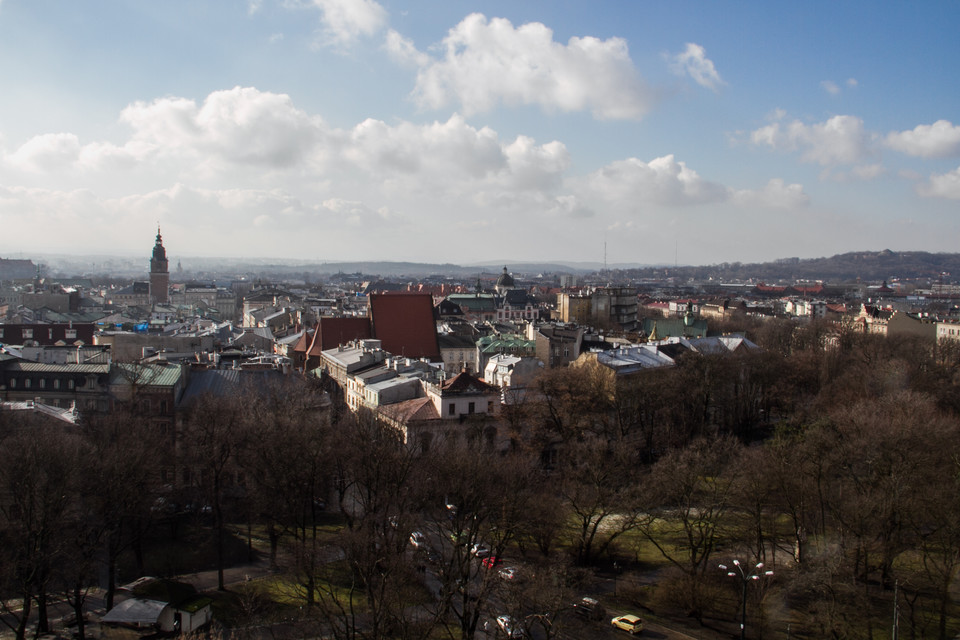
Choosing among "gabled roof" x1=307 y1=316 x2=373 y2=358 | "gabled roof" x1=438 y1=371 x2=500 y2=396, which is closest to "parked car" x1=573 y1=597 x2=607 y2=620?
"gabled roof" x1=438 y1=371 x2=500 y2=396

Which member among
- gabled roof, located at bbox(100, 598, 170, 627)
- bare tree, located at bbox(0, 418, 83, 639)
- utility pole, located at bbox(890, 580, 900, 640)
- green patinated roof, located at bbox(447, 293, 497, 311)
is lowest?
gabled roof, located at bbox(100, 598, 170, 627)

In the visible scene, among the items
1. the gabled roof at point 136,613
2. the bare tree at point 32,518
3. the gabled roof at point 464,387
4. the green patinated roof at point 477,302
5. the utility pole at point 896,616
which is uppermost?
the green patinated roof at point 477,302

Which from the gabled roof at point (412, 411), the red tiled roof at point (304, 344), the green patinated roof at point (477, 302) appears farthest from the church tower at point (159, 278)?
the gabled roof at point (412, 411)

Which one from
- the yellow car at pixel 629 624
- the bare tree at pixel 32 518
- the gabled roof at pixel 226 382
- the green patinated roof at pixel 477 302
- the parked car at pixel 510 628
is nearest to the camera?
the parked car at pixel 510 628

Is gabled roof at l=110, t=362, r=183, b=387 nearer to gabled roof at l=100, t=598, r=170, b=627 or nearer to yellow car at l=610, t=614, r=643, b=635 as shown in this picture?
gabled roof at l=100, t=598, r=170, b=627

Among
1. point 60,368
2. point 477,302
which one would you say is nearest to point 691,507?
point 60,368

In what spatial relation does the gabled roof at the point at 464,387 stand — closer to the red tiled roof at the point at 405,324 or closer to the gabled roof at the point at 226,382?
the gabled roof at the point at 226,382
